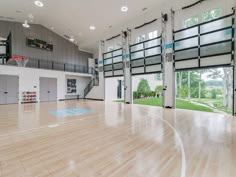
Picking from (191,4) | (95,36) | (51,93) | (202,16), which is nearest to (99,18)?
(95,36)

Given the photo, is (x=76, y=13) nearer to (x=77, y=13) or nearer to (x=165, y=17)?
(x=77, y=13)

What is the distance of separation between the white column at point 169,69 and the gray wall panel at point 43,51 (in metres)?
10.7

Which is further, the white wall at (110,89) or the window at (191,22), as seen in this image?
the white wall at (110,89)

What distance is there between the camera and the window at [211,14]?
6.62 m

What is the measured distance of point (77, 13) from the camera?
927 centimetres

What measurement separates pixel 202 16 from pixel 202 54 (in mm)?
2028

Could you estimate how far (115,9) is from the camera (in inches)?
336

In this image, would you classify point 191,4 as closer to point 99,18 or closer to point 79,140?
point 99,18

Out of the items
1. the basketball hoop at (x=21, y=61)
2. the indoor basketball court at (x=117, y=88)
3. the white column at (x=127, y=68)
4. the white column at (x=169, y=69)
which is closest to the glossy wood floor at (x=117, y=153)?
the indoor basketball court at (x=117, y=88)

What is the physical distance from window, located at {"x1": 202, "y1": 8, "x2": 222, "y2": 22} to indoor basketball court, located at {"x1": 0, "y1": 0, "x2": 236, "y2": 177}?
1.8 inches

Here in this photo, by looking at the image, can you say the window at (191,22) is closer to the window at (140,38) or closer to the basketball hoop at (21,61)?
the window at (140,38)

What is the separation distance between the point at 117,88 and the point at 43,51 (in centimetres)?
838

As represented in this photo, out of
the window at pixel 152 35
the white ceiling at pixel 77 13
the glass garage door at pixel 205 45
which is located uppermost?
the white ceiling at pixel 77 13

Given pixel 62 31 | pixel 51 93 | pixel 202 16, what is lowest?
pixel 51 93
